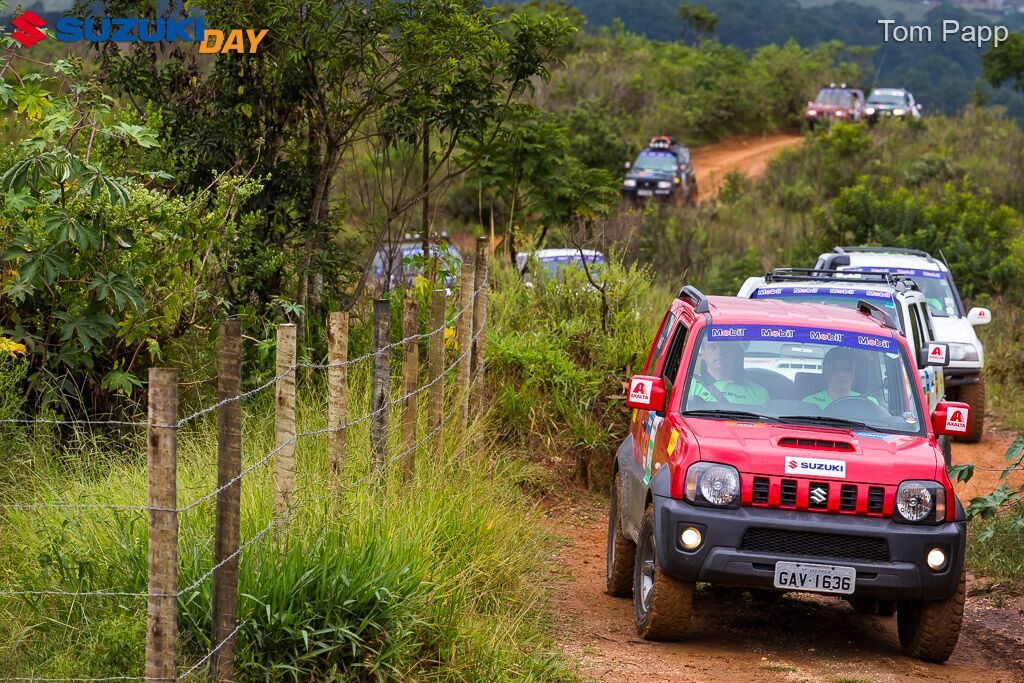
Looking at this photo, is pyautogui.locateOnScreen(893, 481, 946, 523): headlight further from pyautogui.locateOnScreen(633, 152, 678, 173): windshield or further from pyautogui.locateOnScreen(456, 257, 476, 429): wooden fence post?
pyautogui.locateOnScreen(633, 152, 678, 173): windshield

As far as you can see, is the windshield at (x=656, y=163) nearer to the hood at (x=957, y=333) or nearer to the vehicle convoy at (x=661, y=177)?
the vehicle convoy at (x=661, y=177)

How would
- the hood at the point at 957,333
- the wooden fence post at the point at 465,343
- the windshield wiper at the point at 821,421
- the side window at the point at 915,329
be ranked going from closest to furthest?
the windshield wiper at the point at 821,421 → the wooden fence post at the point at 465,343 → the side window at the point at 915,329 → the hood at the point at 957,333

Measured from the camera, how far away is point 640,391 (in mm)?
7398

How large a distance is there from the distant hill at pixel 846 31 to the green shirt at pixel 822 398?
98951mm

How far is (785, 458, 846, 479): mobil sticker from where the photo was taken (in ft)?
22.1

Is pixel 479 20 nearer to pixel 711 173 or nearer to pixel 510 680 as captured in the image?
pixel 510 680

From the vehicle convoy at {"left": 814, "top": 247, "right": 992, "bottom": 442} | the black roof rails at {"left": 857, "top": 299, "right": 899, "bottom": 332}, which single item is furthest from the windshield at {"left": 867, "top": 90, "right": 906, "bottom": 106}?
the black roof rails at {"left": 857, "top": 299, "right": 899, "bottom": 332}

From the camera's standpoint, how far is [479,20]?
35.7ft

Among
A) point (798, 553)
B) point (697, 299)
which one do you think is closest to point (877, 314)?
point (697, 299)

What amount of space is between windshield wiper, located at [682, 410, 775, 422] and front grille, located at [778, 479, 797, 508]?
0.59 m

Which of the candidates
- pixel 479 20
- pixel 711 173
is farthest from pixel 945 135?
pixel 479 20

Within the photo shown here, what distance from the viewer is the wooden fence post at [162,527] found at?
451 cm

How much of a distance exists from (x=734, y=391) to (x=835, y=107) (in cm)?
4341

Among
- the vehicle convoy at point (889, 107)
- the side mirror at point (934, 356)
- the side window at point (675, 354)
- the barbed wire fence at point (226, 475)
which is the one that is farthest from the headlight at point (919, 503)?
the vehicle convoy at point (889, 107)
